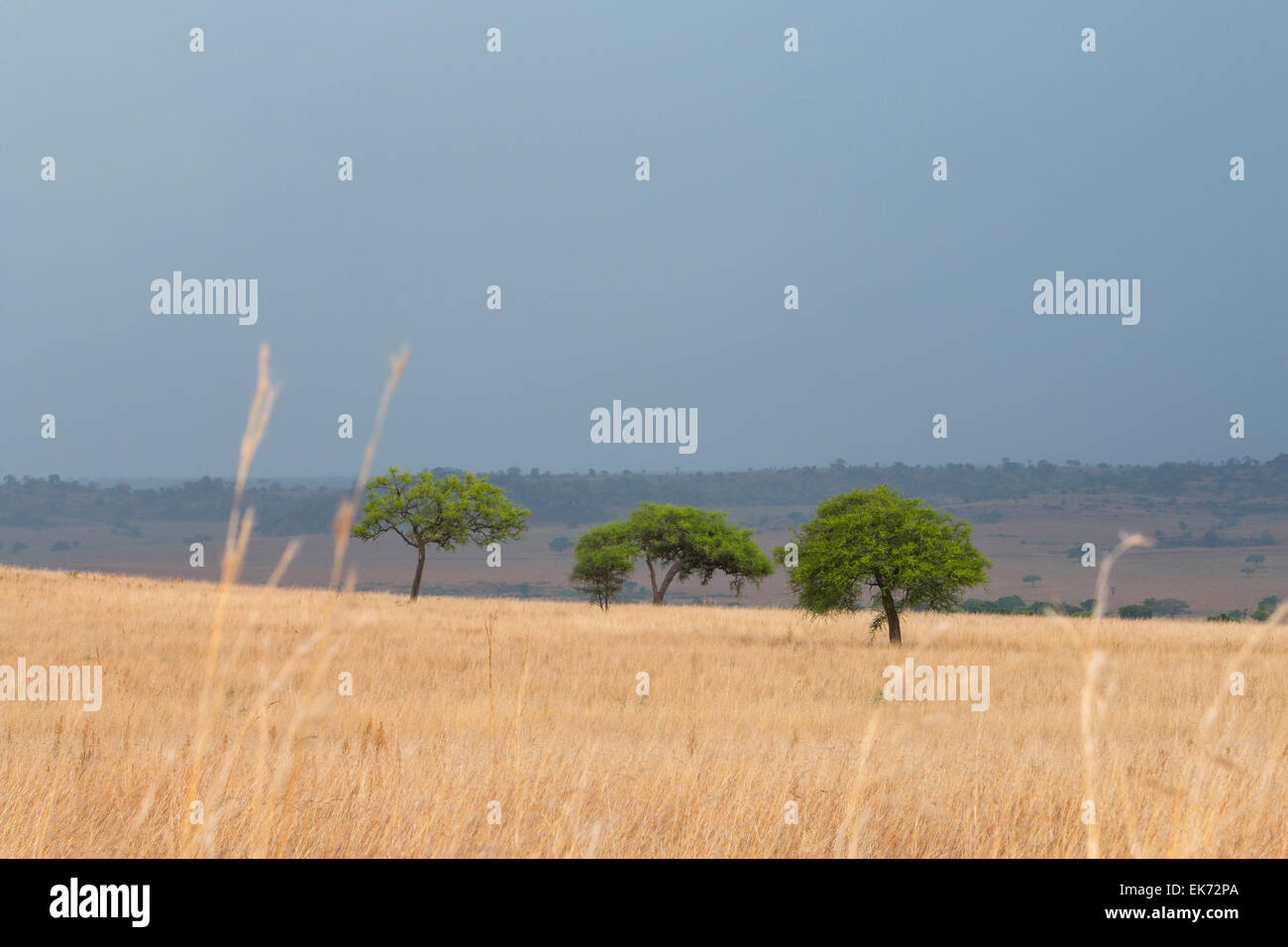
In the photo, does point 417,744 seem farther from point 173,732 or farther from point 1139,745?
point 1139,745

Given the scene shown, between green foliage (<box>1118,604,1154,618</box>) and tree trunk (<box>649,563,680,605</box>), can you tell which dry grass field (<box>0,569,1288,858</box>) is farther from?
green foliage (<box>1118,604,1154,618</box>)

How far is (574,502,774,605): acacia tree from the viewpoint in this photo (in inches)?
2179

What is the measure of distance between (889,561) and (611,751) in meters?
18.3

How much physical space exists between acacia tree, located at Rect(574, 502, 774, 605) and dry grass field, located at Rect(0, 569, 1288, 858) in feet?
97.0

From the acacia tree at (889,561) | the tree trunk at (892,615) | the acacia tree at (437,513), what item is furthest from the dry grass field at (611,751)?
the acacia tree at (437,513)

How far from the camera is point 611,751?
365 inches

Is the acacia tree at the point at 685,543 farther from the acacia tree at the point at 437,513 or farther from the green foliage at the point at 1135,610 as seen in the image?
the green foliage at the point at 1135,610

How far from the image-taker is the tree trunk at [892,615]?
27.1 m

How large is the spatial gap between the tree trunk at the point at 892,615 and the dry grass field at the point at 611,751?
2.23 meters

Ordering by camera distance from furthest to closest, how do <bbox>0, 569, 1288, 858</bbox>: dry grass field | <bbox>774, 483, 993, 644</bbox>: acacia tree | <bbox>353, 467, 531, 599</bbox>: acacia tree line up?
1. <bbox>353, 467, 531, 599</bbox>: acacia tree
2. <bbox>774, 483, 993, 644</bbox>: acacia tree
3. <bbox>0, 569, 1288, 858</bbox>: dry grass field

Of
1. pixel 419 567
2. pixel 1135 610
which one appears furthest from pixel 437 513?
pixel 1135 610

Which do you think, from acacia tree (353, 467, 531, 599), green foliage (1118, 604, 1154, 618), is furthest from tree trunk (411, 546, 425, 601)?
green foliage (1118, 604, 1154, 618)
